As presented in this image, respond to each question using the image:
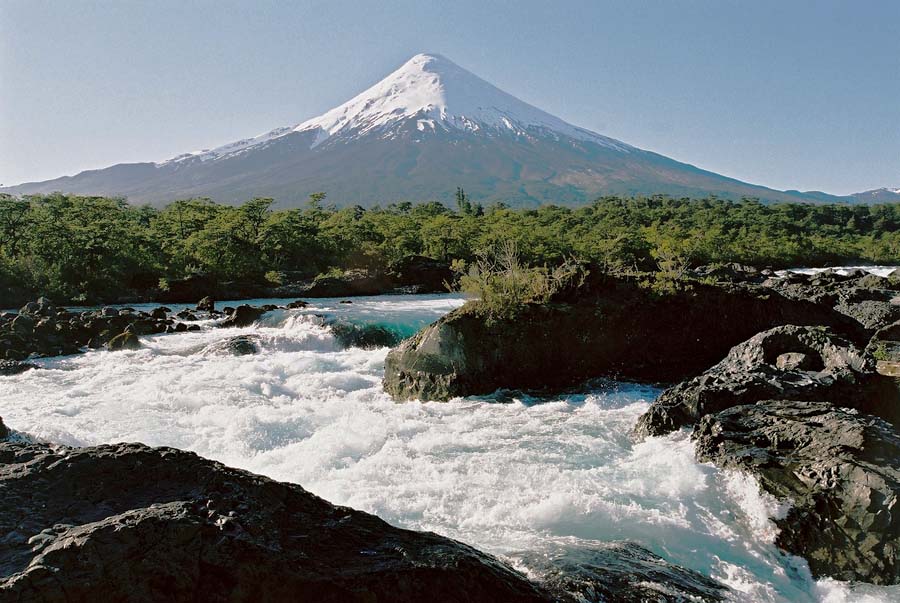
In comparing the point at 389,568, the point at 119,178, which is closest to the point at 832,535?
the point at 389,568

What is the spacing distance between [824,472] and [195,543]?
5.05 m

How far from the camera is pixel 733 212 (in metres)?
52.3

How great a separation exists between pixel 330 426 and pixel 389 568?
5.89m

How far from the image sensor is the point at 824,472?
16.5 ft

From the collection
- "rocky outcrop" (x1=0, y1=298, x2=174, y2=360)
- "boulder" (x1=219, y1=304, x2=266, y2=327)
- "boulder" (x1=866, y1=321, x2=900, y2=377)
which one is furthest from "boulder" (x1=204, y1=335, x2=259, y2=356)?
"boulder" (x1=866, y1=321, x2=900, y2=377)

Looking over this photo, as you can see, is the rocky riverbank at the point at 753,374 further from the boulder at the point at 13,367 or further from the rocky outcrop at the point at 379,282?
the rocky outcrop at the point at 379,282

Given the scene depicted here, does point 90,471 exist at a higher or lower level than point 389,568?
higher

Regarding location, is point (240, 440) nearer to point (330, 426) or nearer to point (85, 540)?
point (330, 426)

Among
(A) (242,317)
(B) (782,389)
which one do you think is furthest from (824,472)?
(A) (242,317)

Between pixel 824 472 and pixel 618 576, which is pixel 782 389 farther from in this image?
pixel 618 576

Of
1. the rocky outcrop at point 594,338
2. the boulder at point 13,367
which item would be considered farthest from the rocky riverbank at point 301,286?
the rocky outcrop at point 594,338

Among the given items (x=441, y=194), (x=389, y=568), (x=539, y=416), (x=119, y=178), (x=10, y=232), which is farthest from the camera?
(x=119, y=178)

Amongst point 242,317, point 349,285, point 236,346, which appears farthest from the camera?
point 349,285

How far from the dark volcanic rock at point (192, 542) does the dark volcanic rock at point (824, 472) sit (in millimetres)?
3057
